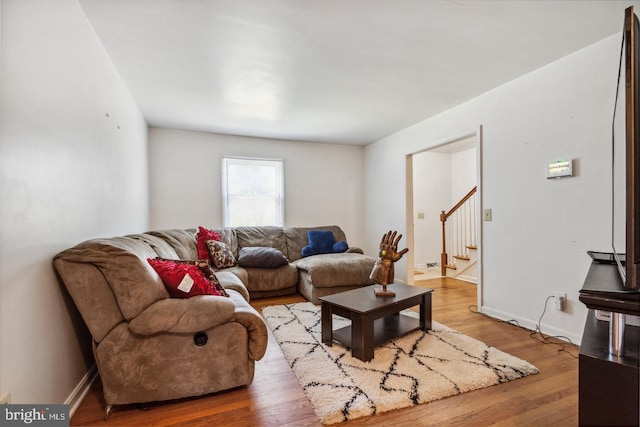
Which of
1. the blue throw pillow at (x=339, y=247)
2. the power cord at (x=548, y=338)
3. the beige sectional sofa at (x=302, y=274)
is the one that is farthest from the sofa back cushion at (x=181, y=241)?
the power cord at (x=548, y=338)

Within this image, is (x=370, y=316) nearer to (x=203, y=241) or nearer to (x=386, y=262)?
(x=386, y=262)

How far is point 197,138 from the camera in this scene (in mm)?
4602

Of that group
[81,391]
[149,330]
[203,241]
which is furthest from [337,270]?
[81,391]

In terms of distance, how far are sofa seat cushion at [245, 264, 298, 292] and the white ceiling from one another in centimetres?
199

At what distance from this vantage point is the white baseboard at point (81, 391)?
5.24ft

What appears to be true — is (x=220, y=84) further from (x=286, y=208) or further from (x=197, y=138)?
(x=286, y=208)

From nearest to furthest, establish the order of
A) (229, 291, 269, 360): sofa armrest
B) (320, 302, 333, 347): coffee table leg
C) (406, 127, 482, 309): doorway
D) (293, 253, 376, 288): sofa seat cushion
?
(229, 291, 269, 360): sofa armrest, (320, 302, 333, 347): coffee table leg, (293, 253, 376, 288): sofa seat cushion, (406, 127, 482, 309): doorway

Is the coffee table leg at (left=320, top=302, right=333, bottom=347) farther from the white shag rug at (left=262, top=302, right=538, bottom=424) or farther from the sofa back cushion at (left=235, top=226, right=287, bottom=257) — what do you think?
the sofa back cushion at (left=235, top=226, right=287, bottom=257)

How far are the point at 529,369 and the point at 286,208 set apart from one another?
3.85 m

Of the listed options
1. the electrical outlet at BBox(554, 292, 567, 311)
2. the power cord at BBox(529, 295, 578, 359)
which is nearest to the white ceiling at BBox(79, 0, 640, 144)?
the electrical outlet at BBox(554, 292, 567, 311)

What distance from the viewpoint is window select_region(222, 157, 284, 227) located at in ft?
15.7

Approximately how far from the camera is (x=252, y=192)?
494 centimetres

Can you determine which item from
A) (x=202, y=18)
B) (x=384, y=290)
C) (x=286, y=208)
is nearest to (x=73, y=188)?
(x=202, y=18)

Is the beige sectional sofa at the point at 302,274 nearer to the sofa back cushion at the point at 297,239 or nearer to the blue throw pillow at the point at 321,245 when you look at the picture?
the blue throw pillow at the point at 321,245
